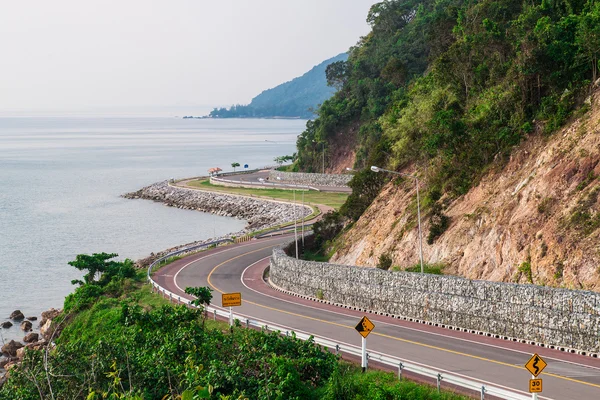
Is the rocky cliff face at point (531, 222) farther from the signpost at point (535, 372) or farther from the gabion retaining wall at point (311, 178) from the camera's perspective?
the gabion retaining wall at point (311, 178)

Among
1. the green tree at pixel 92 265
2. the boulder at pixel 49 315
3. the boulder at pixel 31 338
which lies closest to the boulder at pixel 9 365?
the boulder at pixel 31 338

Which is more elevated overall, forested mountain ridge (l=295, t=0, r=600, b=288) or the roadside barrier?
forested mountain ridge (l=295, t=0, r=600, b=288)

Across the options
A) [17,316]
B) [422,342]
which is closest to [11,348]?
[17,316]

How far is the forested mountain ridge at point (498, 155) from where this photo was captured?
31.6 meters

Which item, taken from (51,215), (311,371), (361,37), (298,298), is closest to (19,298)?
(298,298)

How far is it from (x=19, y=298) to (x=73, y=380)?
3316cm

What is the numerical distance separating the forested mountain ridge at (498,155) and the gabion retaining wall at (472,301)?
272 cm

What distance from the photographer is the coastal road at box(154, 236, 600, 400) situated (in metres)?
22.5

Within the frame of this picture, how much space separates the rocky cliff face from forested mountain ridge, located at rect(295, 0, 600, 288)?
0.21ft

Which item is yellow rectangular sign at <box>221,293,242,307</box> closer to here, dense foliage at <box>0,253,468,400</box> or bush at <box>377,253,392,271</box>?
dense foliage at <box>0,253,468,400</box>

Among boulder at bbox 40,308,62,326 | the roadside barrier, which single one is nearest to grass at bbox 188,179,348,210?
the roadside barrier

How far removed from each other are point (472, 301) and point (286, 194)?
215ft

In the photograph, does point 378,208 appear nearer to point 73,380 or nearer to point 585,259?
point 585,259

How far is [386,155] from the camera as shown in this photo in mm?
52625
